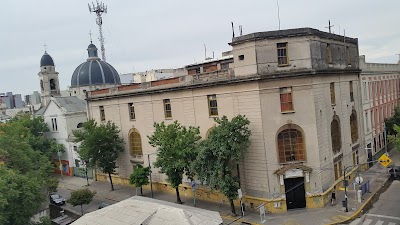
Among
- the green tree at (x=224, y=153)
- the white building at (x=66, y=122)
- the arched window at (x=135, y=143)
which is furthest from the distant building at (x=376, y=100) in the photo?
the white building at (x=66, y=122)

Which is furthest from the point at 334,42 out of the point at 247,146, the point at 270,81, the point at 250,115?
the point at 247,146

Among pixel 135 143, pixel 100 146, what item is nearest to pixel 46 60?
pixel 100 146

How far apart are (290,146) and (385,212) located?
8190 millimetres

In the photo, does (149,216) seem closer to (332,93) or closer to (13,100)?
(332,93)

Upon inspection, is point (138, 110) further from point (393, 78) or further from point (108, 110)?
point (393, 78)

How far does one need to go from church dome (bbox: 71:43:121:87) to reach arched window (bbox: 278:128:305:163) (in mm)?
38830

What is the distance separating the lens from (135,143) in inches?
1490

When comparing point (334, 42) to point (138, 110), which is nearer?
point (334, 42)

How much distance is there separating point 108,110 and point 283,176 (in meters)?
22.3

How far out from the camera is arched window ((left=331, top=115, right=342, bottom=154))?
98.9 feet

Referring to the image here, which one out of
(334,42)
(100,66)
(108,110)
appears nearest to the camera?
(334,42)

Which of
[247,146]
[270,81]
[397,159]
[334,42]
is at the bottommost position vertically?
[397,159]

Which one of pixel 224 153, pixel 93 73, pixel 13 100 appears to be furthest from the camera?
pixel 13 100

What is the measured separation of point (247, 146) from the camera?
2652cm
